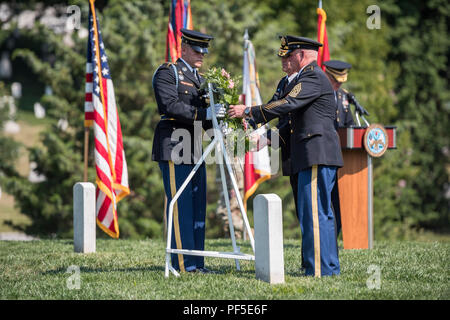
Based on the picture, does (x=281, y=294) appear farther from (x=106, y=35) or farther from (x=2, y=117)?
(x=2, y=117)

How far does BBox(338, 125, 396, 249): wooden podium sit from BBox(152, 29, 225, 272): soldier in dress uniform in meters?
2.91

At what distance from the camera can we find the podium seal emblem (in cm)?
872

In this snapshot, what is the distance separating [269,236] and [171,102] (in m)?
1.67

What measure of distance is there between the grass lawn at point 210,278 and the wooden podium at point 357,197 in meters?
0.49

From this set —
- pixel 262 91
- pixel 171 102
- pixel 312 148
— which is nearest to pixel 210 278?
pixel 312 148

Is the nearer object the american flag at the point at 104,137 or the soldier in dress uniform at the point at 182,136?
the soldier in dress uniform at the point at 182,136

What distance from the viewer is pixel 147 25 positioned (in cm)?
1652

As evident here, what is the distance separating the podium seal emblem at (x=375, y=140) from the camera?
872 cm

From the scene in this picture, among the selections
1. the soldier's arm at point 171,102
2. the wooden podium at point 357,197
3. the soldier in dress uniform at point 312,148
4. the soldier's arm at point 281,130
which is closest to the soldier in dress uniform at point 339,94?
the wooden podium at point 357,197

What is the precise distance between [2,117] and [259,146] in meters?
14.5

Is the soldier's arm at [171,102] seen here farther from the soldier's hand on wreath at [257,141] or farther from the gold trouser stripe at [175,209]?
the soldier's hand on wreath at [257,141]

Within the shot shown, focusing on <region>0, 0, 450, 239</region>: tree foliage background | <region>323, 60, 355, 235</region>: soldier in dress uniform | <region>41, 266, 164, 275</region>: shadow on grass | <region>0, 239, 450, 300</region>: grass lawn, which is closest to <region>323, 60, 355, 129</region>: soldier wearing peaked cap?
<region>323, 60, 355, 235</region>: soldier in dress uniform

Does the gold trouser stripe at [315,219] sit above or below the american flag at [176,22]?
below
